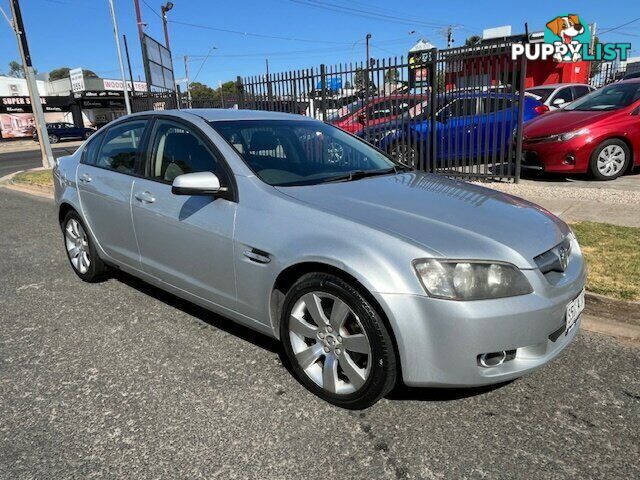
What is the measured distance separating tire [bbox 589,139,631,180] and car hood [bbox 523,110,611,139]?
46cm

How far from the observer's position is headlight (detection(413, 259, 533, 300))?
230 cm

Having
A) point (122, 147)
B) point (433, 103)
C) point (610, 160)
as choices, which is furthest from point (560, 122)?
point (122, 147)

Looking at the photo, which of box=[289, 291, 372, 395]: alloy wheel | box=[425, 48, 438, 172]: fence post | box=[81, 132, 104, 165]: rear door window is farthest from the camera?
box=[425, 48, 438, 172]: fence post

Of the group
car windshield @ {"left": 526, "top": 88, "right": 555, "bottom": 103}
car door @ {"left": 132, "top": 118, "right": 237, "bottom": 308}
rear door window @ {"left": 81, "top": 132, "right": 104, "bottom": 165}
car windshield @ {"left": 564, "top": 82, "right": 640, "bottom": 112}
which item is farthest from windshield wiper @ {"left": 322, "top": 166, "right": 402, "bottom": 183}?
car windshield @ {"left": 526, "top": 88, "right": 555, "bottom": 103}

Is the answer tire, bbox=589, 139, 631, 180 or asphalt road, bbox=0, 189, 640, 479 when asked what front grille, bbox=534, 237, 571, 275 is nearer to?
asphalt road, bbox=0, 189, 640, 479

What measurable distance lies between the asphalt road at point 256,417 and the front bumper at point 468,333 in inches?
12.7

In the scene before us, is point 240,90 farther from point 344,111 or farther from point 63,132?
point 63,132

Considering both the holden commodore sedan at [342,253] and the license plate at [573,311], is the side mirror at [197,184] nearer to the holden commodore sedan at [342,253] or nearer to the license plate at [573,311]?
the holden commodore sedan at [342,253]

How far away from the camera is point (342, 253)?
2490 mm

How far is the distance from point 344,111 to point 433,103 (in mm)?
2084

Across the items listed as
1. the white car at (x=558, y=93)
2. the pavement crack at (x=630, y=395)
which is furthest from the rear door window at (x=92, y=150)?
the white car at (x=558, y=93)

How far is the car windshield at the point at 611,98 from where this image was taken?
838 centimetres

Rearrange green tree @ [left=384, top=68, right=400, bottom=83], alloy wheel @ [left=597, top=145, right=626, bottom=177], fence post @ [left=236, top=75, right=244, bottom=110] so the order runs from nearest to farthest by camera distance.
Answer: alloy wheel @ [left=597, top=145, right=626, bottom=177] → green tree @ [left=384, top=68, right=400, bottom=83] → fence post @ [left=236, top=75, right=244, bottom=110]

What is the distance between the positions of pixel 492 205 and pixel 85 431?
101 inches
